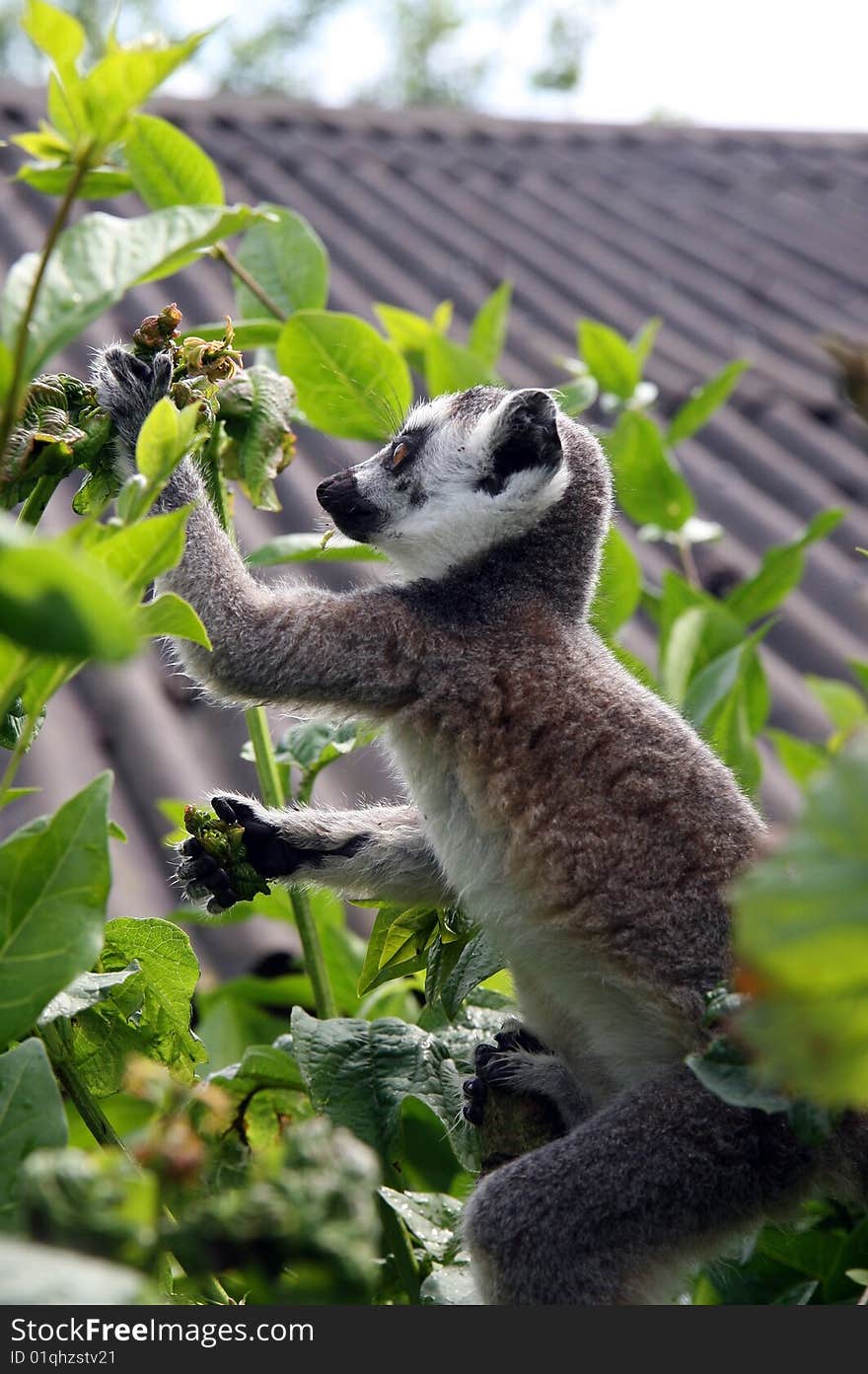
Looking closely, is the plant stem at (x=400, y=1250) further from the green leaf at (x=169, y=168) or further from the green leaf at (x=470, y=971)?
the green leaf at (x=169, y=168)

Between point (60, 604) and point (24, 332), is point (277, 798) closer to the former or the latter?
point (24, 332)

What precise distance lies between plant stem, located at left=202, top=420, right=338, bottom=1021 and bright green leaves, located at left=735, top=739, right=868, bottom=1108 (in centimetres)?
148

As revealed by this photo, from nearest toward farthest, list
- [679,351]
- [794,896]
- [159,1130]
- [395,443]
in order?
1. [794,896]
2. [159,1130]
3. [395,443]
4. [679,351]

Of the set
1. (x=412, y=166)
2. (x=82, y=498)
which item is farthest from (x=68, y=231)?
(x=412, y=166)

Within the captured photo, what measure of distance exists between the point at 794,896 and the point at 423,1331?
2.33ft

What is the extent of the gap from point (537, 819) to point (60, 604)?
1565mm

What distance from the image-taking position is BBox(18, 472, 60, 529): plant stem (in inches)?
66.4

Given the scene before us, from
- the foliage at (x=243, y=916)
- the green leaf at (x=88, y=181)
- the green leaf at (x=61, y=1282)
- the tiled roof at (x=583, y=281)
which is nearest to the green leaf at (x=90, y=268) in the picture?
the foliage at (x=243, y=916)

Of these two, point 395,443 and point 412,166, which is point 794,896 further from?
point 412,166

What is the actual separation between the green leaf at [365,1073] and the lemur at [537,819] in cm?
20

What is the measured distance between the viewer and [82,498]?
198 cm

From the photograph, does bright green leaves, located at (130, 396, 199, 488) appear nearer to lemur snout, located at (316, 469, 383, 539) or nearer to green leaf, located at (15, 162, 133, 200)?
green leaf, located at (15, 162, 133, 200)

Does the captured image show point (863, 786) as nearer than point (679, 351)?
Yes

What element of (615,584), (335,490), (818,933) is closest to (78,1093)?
(818,933)
